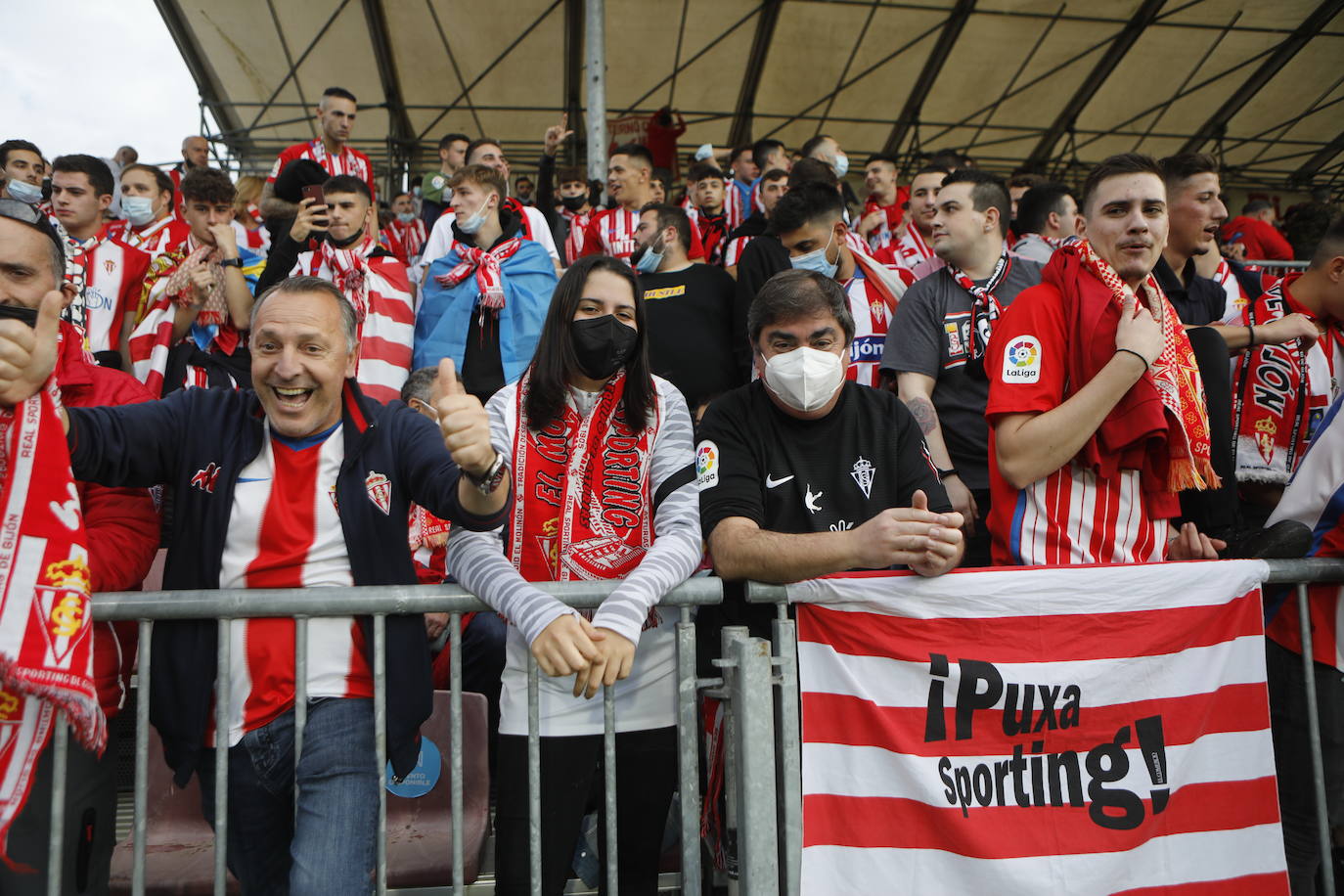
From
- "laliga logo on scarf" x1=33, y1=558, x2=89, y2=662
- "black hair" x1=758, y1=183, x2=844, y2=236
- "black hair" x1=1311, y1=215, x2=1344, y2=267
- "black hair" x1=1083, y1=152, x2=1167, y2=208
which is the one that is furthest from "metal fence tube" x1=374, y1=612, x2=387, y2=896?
"black hair" x1=1311, y1=215, x2=1344, y2=267

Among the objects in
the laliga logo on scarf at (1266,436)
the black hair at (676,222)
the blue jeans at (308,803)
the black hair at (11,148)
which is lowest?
the blue jeans at (308,803)

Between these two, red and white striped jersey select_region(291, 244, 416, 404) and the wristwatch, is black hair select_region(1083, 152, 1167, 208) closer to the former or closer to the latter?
the wristwatch

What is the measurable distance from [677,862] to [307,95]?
14.2 m

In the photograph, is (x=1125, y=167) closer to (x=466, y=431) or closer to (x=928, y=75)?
(x=466, y=431)

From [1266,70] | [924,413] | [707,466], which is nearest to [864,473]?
[707,466]

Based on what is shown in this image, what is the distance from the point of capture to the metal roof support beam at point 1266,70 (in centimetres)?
1452

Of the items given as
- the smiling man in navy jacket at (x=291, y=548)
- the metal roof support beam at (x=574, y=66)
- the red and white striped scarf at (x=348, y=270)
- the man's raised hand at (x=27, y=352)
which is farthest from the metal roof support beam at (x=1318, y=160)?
the man's raised hand at (x=27, y=352)

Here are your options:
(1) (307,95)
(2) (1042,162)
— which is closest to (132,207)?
(1) (307,95)

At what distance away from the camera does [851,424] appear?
9.20ft

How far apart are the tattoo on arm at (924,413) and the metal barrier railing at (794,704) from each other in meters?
1.32

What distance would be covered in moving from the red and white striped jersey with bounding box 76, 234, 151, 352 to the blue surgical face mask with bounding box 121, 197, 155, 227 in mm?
1575

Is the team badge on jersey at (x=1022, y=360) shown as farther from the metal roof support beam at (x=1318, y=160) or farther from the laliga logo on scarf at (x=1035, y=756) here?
the metal roof support beam at (x=1318, y=160)

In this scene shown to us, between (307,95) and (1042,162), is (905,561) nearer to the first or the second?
(307,95)

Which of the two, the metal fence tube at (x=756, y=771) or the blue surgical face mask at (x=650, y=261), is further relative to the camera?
the blue surgical face mask at (x=650, y=261)
